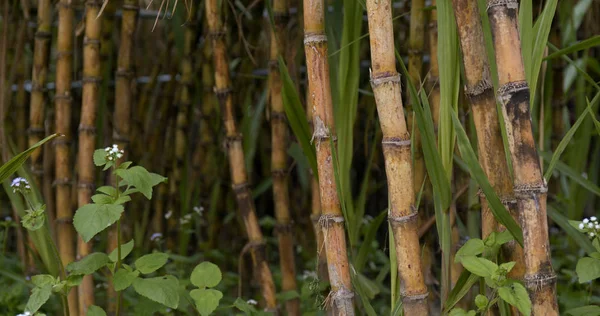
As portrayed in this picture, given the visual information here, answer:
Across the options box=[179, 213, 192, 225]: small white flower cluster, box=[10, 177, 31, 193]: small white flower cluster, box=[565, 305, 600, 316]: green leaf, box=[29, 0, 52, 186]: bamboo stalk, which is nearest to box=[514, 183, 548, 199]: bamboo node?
box=[565, 305, 600, 316]: green leaf

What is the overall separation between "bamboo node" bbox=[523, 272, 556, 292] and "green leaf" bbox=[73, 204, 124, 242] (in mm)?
489

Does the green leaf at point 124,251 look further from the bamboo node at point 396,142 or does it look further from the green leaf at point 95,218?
the bamboo node at point 396,142

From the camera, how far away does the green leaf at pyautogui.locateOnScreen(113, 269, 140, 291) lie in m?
1.00

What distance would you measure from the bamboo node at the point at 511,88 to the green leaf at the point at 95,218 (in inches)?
18.9

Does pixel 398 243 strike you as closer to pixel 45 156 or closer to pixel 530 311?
pixel 530 311

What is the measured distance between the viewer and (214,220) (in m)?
2.19

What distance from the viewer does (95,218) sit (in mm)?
946

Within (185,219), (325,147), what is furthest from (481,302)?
(185,219)

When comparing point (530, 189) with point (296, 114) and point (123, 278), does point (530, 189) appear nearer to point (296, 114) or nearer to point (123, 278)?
point (296, 114)

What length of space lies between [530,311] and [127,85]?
921mm

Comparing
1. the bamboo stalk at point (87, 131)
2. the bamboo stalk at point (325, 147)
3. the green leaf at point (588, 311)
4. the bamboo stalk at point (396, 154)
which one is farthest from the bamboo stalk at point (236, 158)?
the green leaf at point (588, 311)

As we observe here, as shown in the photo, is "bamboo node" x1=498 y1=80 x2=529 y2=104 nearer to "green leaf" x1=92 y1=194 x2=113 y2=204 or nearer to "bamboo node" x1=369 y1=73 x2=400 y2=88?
"bamboo node" x1=369 y1=73 x2=400 y2=88

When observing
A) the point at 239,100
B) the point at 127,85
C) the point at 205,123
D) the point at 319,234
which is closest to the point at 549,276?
the point at 319,234

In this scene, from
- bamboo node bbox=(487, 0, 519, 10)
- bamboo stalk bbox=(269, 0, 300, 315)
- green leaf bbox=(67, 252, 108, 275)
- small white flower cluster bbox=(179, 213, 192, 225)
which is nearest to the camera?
bamboo node bbox=(487, 0, 519, 10)
